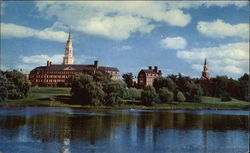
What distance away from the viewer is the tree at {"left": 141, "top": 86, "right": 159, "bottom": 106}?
9694 cm

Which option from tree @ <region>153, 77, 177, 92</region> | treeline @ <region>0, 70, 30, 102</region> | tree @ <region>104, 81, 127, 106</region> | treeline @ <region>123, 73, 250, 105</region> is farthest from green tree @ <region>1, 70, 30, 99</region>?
tree @ <region>153, 77, 177, 92</region>

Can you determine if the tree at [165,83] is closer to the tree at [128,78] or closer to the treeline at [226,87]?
the treeline at [226,87]

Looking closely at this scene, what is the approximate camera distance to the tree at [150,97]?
9694 centimetres

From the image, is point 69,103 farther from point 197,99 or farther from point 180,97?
point 197,99

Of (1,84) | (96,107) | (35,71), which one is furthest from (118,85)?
(35,71)

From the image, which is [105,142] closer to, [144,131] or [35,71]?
[144,131]

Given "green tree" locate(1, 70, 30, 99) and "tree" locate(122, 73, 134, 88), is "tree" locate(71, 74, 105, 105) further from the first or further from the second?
"tree" locate(122, 73, 134, 88)

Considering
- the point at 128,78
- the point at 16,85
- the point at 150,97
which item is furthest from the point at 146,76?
the point at 16,85

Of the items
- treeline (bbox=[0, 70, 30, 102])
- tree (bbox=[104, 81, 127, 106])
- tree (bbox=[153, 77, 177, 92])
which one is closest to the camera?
treeline (bbox=[0, 70, 30, 102])

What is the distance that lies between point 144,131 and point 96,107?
44.3 metres

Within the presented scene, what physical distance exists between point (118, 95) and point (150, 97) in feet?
40.9

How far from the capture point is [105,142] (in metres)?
30.5

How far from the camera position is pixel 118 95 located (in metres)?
88.5

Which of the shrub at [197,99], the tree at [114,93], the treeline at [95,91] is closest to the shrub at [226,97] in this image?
the shrub at [197,99]
